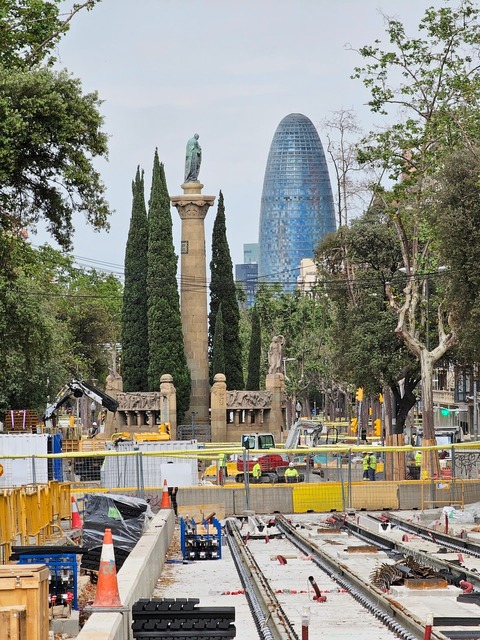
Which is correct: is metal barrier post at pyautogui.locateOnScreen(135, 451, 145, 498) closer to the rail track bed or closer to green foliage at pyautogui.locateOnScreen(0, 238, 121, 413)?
the rail track bed

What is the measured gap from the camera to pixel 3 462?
3803 cm

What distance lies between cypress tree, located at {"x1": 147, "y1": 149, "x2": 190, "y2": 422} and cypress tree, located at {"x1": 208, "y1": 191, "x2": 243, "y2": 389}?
730 cm

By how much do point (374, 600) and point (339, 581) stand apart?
2.96m

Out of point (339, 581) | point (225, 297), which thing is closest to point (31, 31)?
point (339, 581)

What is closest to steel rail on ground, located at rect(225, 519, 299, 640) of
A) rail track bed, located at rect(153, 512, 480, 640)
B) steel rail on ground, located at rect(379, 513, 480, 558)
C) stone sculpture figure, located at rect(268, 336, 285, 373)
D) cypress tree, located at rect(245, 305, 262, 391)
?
rail track bed, located at rect(153, 512, 480, 640)

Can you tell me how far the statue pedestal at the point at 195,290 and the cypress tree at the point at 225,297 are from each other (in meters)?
6.70

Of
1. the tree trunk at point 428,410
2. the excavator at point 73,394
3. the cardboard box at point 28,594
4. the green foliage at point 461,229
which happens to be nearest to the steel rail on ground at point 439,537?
the green foliage at point 461,229

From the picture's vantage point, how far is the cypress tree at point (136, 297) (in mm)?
87125

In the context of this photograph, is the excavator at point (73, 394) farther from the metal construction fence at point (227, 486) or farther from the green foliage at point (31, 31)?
the green foliage at point (31, 31)

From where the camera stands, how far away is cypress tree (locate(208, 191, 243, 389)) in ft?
297

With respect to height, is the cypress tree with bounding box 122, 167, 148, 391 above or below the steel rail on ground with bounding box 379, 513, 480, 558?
above

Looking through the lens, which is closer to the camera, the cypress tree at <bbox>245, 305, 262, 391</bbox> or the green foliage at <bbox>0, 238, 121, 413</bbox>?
the green foliage at <bbox>0, 238, 121, 413</bbox>

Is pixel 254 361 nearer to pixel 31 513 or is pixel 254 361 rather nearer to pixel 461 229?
pixel 461 229

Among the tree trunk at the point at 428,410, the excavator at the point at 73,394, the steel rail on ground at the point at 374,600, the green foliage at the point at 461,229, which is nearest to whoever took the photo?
the steel rail on ground at the point at 374,600
